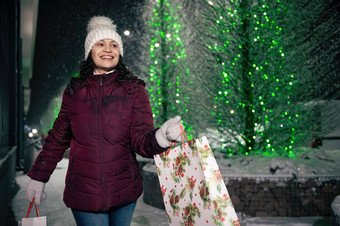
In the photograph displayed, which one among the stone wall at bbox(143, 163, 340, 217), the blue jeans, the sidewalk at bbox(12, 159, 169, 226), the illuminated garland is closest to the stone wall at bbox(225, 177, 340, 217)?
the stone wall at bbox(143, 163, 340, 217)

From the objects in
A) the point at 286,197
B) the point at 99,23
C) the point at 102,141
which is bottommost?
the point at 286,197

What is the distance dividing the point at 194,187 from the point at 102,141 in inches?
26.1

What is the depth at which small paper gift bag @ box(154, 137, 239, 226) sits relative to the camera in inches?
82.1

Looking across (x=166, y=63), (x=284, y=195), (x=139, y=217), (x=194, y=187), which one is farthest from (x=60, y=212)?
(x=166, y=63)

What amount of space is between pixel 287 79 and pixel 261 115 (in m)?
0.87

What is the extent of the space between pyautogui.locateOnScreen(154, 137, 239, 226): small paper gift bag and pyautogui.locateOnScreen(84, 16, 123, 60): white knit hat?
38.1 inches

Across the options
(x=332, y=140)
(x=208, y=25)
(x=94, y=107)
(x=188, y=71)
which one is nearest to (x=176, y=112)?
(x=188, y=71)

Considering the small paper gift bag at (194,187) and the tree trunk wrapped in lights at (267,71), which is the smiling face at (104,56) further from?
the tree trunk wrapped in lights at (267,71)

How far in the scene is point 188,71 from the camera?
10.2 metres

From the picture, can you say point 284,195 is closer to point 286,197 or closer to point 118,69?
point 286,197

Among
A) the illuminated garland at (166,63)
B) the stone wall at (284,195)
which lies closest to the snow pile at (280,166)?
the stone wall at (284,195)

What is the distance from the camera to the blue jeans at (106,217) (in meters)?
2.39

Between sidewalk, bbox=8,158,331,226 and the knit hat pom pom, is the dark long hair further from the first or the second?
sidewalk, bbox=8,158,331,226

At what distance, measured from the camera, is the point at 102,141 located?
7.79 feet
